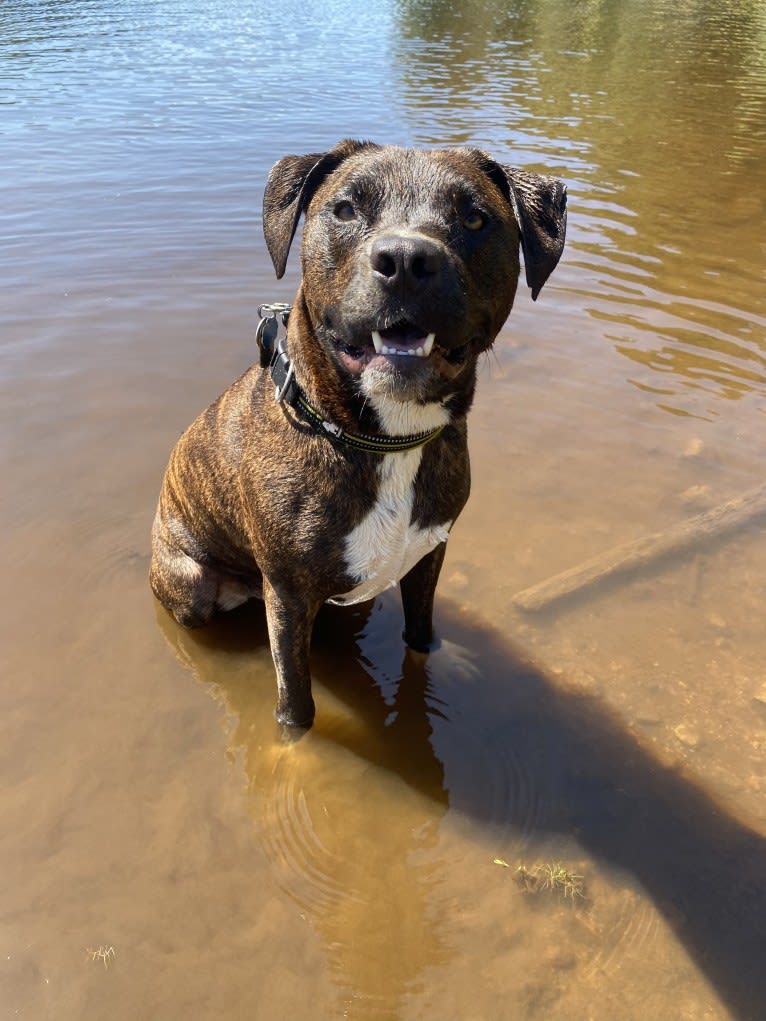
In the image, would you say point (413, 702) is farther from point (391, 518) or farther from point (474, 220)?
point (474, 220)

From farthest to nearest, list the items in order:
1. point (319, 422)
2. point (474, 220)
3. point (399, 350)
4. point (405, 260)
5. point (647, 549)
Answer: point (647, 549), point (319, 422), point (474, 220), point (399, 350), point (405, 260)

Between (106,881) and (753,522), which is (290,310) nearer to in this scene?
(106,881)

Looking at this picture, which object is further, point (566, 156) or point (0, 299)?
point (566, 156)

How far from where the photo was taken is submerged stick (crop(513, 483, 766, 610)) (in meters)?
3.82

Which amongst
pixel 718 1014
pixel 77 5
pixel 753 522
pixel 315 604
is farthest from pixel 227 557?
pixel 77 5

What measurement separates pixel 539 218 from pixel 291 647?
5.58 feet

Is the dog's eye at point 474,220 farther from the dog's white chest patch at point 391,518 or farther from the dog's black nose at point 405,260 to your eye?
the dog's white chest patch at point 391,518

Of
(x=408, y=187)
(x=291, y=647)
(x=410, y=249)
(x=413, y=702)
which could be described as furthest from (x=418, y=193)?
(x=413, y=702)

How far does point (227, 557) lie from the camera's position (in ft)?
11.0

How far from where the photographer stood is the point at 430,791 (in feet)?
9.98

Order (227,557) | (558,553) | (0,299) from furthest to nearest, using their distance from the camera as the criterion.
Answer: (0,299)
(558,553)
(227,557)

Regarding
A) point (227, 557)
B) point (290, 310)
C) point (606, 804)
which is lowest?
point (606, 804)

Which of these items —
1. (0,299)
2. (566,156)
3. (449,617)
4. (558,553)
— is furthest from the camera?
(566,156)

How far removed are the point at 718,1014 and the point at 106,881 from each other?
1935 millimetres
